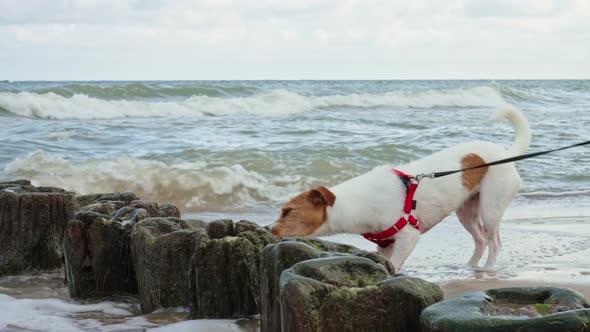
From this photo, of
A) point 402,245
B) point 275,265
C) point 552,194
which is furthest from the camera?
point 552,194

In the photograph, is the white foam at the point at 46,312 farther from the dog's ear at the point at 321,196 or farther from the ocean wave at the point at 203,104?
the ocean wave at the point at 203,104

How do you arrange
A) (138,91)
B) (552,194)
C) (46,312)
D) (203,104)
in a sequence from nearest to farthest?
(46,312)
(552,194)
(203,104)
(138,91)

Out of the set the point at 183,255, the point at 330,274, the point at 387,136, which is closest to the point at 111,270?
the point at 183,255

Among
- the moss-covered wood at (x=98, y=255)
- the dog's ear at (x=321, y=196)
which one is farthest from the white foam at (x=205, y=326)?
the dog's ear at (x=321, y=196)

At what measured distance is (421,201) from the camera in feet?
19.1

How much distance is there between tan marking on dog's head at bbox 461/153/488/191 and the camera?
19.8ft

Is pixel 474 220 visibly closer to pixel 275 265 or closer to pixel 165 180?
pixel 275 265

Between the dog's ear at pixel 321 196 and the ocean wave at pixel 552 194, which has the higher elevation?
the dog's ear at pixel 321 196

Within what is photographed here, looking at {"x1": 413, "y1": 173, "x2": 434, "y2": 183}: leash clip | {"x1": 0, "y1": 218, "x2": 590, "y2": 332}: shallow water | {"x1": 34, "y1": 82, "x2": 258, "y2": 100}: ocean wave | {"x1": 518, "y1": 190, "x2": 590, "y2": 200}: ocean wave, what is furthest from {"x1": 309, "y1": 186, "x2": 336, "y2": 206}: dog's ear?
{"x1": 34, "y1": 82, "x2": 258, "y2": 100}: ocean wave

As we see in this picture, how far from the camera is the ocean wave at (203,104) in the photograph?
21.4 meters

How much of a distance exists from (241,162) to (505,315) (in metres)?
9.60

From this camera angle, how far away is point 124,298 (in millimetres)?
4820

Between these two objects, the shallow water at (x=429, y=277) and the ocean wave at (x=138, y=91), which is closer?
the shallow water at (x=429, y=277)

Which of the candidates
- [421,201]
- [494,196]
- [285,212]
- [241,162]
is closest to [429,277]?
[421,201]
